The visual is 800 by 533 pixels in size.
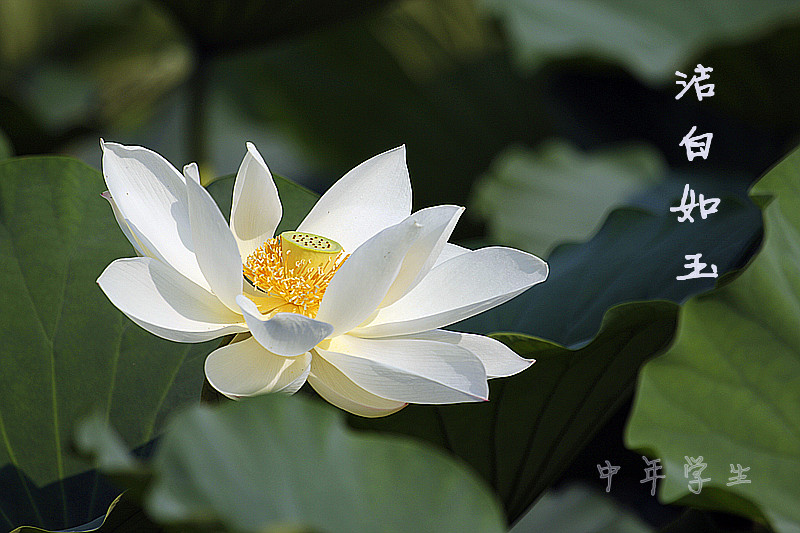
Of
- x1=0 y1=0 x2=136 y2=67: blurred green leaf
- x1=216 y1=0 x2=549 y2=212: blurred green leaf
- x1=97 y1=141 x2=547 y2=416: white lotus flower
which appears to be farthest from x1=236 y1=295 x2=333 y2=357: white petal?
x1=0 y1=0 x2=136 y2=67: blurred green leaf

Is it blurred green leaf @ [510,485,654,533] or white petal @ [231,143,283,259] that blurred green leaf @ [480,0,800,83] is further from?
white petal @ [231,143,283,259]

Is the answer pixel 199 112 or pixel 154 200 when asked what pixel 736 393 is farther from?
pixel 199 112

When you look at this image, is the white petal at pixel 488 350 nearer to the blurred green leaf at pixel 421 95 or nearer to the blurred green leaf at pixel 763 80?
the blurred green leaf at pixel 763 80

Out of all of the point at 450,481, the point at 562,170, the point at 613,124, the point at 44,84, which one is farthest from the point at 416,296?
the point at 44,84

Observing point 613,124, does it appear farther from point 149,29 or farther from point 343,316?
point 343,316

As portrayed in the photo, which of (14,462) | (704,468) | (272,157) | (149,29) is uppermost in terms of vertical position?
(704,468)

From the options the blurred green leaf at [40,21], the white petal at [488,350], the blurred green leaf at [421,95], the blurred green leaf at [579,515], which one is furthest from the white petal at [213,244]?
the blurred green leaf at [40,21]

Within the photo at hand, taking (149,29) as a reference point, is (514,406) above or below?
above
